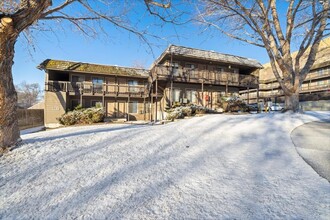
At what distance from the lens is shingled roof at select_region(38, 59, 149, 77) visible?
16125mm

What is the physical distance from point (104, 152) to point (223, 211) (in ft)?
8.91

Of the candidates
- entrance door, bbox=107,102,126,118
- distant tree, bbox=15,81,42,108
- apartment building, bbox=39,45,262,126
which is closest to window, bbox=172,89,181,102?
apartment building, bbox=39,45,262,126

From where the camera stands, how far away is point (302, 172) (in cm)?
320

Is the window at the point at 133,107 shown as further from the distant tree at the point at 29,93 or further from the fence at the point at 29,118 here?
the distant tree at the point at 29,93

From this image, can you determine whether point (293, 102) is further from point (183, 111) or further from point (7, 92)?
point (7, 92)

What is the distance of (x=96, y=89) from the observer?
57.5 feet

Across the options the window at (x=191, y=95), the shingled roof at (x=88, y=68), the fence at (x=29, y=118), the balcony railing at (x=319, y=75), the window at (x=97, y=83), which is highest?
the balcony railing at (x=319, y=75)

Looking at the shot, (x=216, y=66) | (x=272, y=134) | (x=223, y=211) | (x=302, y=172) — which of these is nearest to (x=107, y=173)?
(x=223, y=211)

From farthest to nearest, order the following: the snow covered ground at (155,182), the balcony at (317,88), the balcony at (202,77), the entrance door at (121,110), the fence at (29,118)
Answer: the balcony at (317,88), the entrance door at (121,110), the balcony at (202,77), the fence at (29,118), the snow covered ground at (155,182)

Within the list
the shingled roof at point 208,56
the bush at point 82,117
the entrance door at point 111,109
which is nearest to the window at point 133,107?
the entrance door at point 111,109

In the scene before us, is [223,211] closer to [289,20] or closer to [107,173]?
[107,173]

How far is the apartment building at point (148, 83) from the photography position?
51.9 feet

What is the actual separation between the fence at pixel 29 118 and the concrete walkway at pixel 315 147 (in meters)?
18.2

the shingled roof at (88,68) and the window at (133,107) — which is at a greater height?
the shingled roof at (88,68)
